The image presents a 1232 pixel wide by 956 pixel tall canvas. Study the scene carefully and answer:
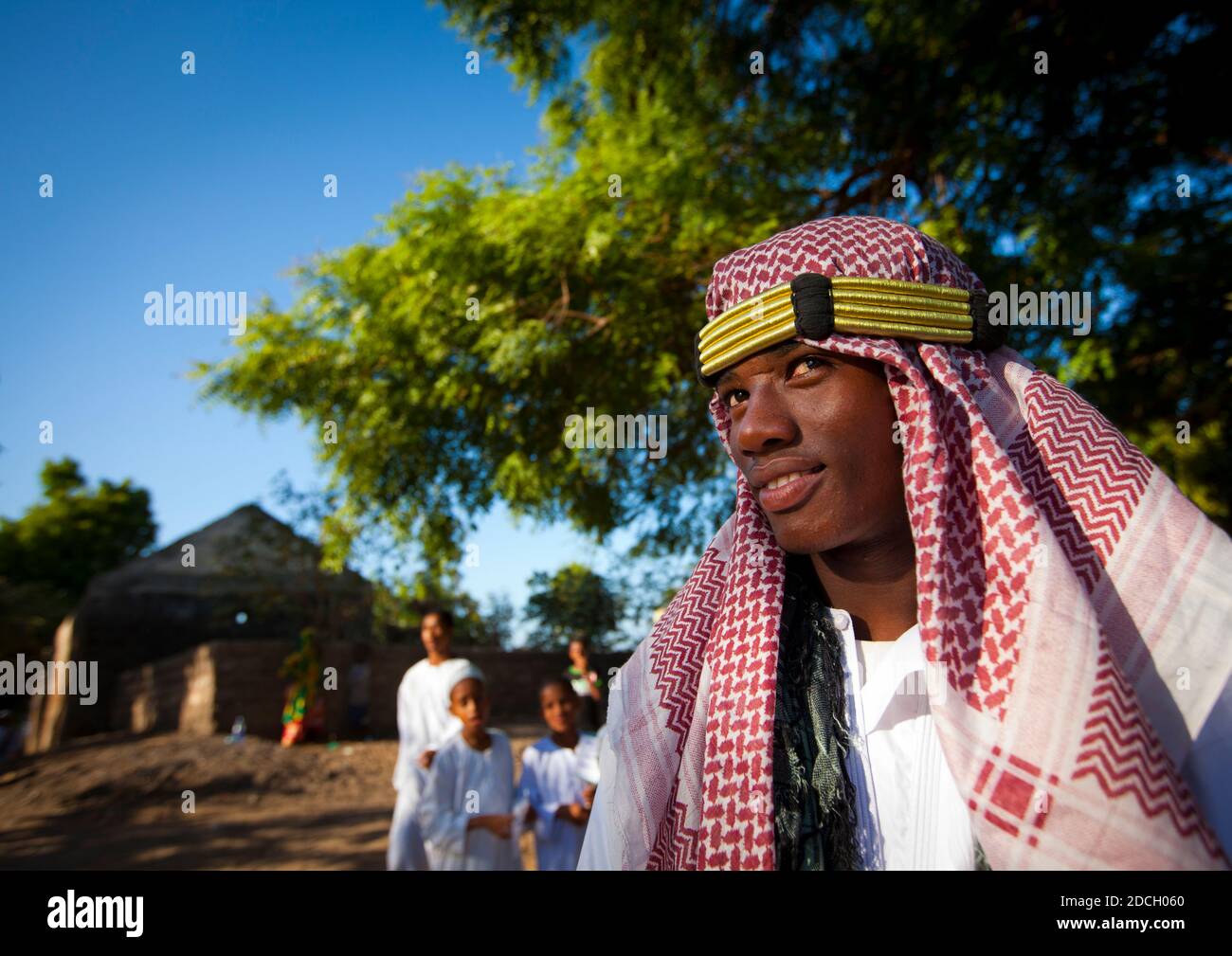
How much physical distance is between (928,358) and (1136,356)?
7.53 meters

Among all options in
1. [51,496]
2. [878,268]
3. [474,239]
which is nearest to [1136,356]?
[474,239]

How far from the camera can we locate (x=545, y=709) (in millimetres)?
6570

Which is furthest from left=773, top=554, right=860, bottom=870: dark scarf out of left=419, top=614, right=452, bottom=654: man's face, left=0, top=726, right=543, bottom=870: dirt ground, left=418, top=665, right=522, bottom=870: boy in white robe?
left=0, top=726, right=543, bottom=870: dirt ground

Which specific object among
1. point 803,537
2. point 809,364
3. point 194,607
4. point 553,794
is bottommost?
point 553,794

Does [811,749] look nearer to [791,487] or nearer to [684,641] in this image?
[684,641]

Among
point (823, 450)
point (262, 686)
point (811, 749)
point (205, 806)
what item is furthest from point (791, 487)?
point (262, 686)

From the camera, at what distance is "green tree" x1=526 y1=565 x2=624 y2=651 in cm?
1716

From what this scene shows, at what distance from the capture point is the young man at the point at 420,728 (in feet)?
20.9

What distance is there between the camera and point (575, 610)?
1942 cm

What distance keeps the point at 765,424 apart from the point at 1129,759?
0.78 metres

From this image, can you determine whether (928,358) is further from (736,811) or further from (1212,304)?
(1212,304)
